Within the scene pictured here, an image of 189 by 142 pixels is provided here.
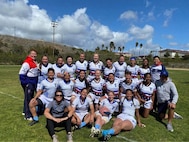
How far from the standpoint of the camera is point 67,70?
26.7 ft

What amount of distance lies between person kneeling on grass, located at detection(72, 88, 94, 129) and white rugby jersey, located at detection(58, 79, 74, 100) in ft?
2.18

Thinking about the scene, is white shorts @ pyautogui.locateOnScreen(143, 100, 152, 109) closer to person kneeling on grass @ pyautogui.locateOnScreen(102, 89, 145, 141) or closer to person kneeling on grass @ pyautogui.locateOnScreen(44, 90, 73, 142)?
person kneeling on grass @ pyautogui.locateOnScreen(102, 89, 145, 141)

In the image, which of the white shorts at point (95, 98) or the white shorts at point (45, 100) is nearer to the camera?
the white shorts at point (45, 100)

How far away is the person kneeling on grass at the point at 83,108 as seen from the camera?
21.2 ft

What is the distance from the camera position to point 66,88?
727cm

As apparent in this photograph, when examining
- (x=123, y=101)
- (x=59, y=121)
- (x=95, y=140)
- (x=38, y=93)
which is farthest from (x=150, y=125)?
(x=38, y=93)

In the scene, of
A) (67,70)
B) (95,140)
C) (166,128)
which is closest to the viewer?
(95,140)

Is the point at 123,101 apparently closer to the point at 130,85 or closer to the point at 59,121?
the point at 130,85

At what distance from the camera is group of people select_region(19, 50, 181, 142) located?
19.8ft

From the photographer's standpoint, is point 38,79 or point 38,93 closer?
point 38,93

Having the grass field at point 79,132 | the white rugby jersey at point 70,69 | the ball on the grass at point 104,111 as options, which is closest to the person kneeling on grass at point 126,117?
the grass field at point 79,132

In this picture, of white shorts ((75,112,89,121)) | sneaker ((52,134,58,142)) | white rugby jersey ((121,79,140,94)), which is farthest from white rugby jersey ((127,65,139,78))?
sneaker ((52,134,58,142))

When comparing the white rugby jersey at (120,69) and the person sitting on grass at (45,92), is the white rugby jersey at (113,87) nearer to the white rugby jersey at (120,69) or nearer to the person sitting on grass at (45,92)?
the white rugby jersey at (120,69)

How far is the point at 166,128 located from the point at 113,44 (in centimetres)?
10371
